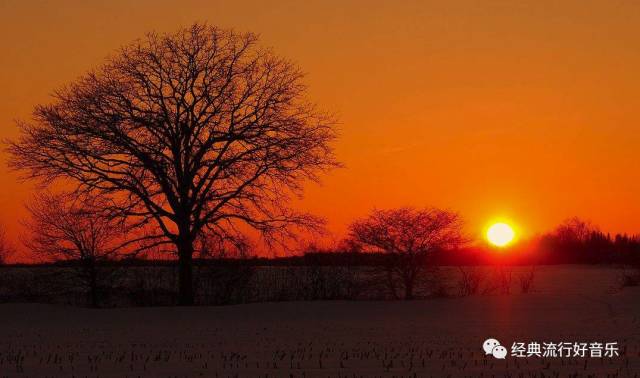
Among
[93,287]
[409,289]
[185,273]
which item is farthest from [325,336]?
[93,287]

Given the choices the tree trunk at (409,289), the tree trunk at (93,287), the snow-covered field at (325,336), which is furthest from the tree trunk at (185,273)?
the tree trunk at (409,289)

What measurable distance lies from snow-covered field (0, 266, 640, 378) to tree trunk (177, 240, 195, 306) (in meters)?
2.32

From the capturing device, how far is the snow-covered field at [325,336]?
14.0m

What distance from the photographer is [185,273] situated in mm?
30672

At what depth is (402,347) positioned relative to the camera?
17.2 metres

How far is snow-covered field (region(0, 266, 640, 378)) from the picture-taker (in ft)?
45.8

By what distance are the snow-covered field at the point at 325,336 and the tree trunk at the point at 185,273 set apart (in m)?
A: 2.32

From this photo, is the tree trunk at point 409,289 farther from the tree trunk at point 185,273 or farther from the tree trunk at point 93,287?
the tree trunk at point 93,287

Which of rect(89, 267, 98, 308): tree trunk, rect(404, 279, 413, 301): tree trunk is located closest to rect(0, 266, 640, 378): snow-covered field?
rect(404, 279, 413, 301): tree trunk

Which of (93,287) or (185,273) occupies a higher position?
(185,273)

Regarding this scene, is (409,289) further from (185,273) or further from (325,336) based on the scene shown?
(325,336)

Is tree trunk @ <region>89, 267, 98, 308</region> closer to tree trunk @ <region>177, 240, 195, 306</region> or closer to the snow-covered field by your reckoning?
the snow-covered field

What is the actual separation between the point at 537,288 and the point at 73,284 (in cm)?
1909

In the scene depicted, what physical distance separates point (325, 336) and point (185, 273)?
11504mm
